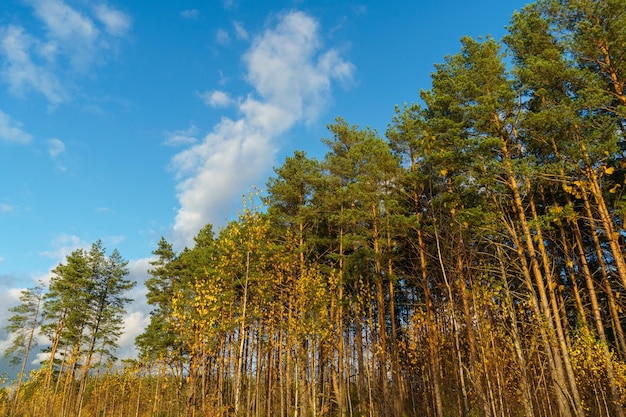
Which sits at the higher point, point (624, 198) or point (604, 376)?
point (624, 198)

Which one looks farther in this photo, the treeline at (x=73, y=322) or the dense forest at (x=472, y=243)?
the treeline at (x=73, y=322)

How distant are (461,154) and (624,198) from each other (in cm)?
494

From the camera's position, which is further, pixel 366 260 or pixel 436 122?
pixel 366 260

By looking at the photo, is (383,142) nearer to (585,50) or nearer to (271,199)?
(271,199)

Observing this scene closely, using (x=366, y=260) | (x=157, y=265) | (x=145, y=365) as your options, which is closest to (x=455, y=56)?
(x=366, y=260)

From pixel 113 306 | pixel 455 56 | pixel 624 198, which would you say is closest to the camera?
pixel 624 198

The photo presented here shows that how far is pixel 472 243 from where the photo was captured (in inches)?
507

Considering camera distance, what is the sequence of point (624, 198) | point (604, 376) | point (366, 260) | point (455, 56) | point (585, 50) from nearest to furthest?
point (624, 198), point (585, 50), point (604, 376), point (455, 56), point (366, 260)

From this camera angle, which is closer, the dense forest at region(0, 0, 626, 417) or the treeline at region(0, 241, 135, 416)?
the dense forest at region(0, 0, 626, 417)

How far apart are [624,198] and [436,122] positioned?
6.51 metres

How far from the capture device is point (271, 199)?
21.3 meters

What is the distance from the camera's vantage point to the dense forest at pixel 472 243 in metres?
9.52

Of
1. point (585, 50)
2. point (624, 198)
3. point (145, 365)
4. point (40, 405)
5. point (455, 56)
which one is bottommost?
point (40, 405)

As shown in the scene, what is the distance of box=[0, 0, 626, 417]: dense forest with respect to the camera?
9523 millimetres
